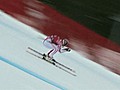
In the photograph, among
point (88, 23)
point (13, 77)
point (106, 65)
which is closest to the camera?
point (13, 77)

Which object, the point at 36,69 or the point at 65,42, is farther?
the point at 65,42

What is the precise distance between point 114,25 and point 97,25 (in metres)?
0.07

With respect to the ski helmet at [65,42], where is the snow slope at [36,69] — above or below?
below

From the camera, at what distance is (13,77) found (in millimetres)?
771

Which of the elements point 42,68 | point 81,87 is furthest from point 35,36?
point 81,87

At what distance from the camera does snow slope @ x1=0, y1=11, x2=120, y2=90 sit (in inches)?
30.3

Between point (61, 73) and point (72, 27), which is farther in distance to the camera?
point (72, 27)

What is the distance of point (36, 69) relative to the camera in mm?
800

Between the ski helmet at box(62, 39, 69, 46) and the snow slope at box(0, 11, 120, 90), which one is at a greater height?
the ski helmet at box(62, 39, 69, 46)

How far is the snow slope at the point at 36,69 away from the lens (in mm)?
771

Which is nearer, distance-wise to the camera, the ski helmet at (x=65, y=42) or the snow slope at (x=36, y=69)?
the snow slope at (x=36, y=69)

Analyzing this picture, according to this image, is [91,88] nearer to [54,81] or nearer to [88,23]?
[54,81]

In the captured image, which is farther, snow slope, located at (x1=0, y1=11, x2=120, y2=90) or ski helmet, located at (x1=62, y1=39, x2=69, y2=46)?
ski helmet, located at (x1=62, y1=39, x2=69, y2=46)

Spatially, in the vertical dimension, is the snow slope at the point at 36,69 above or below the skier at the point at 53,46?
below
